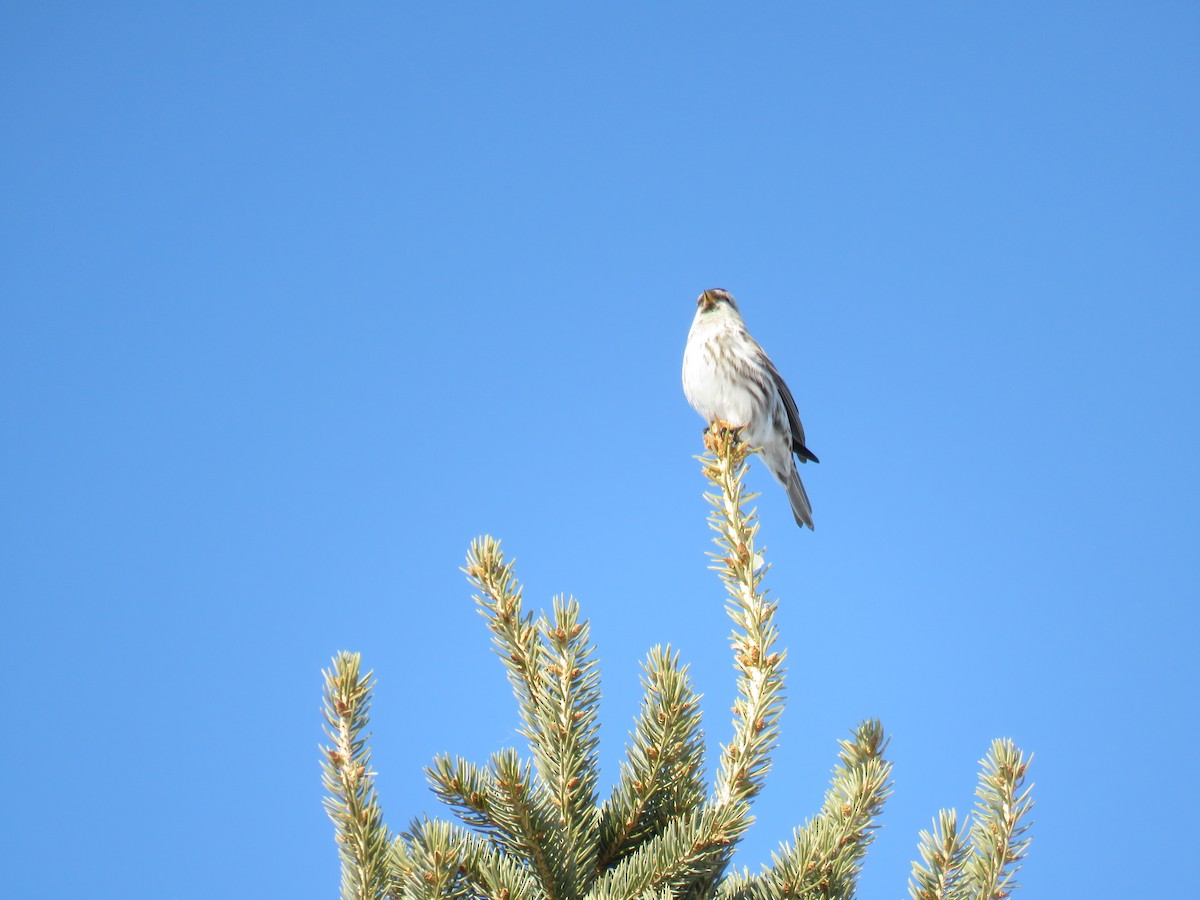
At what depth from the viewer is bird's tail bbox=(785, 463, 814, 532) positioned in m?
9.17

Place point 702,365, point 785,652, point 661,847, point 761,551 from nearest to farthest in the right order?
point 661,847 < point 785,652 < point 761,551 < point 702,365

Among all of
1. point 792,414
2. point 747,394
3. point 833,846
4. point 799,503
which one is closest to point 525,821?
point 833,846

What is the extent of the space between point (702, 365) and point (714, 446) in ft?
16.0

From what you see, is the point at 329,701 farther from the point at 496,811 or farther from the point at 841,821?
the point at 841,821

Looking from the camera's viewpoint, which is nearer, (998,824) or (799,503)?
(998,824)

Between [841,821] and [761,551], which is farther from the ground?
[761,551]

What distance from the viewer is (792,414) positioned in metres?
8.80

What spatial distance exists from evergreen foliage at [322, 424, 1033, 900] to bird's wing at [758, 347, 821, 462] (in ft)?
20.8

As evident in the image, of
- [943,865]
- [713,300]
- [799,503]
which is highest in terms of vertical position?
[713,300]

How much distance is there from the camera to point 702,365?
838 cm

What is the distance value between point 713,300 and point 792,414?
1.49m

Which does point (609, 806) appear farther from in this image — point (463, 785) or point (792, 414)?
point (792, 414)

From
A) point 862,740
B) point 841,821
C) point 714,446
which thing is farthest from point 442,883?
point 714,446

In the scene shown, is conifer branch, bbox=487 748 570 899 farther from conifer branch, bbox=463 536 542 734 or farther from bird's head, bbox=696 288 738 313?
bird's head, bbox=696 288 738 313
